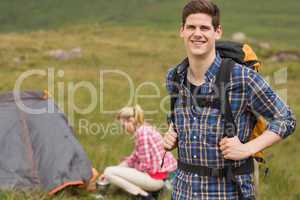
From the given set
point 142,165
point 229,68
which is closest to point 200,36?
point 229,68

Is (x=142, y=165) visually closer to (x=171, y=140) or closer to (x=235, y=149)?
(x=171, y=140)

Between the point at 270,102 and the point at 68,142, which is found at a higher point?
the point at 270,102

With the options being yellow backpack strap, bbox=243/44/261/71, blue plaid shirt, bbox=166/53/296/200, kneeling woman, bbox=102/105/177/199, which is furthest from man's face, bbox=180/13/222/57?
kneeling woman, bbox=102/105/177/199

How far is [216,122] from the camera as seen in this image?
166 inches

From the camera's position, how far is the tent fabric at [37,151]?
848 cm

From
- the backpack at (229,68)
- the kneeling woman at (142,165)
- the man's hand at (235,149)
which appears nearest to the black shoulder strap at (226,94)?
the backpack at (229,68)

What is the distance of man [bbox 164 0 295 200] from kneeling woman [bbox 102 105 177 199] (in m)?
4.27

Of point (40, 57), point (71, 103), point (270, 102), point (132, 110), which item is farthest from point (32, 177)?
point (40, 57)

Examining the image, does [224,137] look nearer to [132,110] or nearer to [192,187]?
[192,187]

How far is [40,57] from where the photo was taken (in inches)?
980

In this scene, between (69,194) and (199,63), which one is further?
(69,194)

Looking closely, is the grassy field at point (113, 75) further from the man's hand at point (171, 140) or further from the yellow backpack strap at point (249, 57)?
the yellow backpack strap at point (249, 57)

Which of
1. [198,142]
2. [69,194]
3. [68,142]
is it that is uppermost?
A: [198,142]

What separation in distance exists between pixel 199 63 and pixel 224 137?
→ 506 mm
